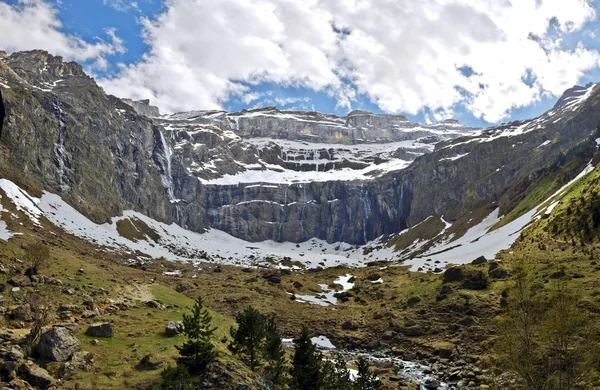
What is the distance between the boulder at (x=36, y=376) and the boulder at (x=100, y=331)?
22.3 feet

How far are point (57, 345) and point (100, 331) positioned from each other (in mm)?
4953

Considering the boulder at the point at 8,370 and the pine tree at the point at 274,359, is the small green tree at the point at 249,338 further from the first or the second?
the boulder at the point at 8,370

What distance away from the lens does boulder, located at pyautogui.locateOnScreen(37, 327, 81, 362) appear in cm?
2317

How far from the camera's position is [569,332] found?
21.0m

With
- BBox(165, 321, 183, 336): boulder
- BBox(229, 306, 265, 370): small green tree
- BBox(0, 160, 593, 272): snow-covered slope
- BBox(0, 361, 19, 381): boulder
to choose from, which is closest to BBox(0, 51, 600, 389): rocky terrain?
BBox(0, 361, 19, 381): boulder

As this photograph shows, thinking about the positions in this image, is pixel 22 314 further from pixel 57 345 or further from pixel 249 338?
pixel 249 338

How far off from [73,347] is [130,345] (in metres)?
4.27

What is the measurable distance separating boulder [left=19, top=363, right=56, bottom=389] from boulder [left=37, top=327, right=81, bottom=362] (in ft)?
5.24

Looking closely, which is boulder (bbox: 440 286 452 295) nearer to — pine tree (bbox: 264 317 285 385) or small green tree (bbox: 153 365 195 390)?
pine tree (bbox: 264 317 285 385)

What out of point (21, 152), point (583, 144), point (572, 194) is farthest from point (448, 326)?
point (21, 152)

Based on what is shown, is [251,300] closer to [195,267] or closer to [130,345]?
[130,345]

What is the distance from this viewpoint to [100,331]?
93.5 feet

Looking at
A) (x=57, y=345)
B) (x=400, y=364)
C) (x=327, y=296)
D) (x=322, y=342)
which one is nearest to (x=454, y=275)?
(x=327, y=296)

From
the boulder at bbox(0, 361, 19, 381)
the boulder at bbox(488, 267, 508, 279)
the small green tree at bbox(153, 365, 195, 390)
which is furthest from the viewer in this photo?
the boulder at bbox(488, 267, 508, 279)
